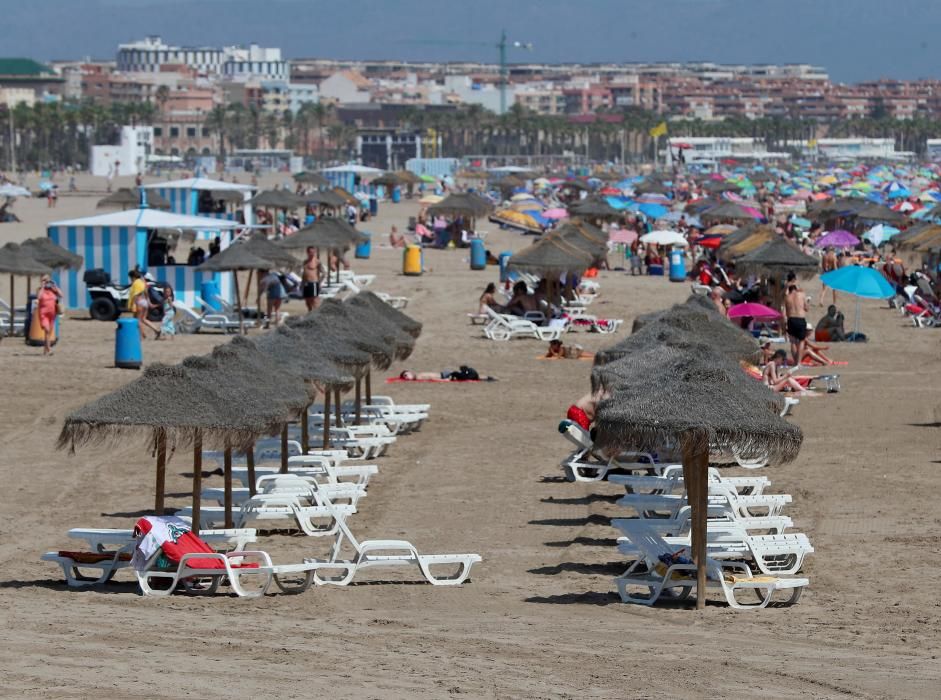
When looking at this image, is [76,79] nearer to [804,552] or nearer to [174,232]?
[174,232]

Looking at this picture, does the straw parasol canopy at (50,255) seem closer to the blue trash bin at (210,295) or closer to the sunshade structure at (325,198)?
the blue trash bin at (210,295)

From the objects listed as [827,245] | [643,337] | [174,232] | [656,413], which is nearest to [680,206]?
[827,245]

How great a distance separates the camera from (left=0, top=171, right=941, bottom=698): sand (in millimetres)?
7051

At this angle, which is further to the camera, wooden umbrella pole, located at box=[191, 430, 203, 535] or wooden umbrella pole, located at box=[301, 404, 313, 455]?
wooden umbrella pole, located at box=[301, 404, 313, 455]

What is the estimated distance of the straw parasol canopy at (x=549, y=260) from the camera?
23359 mm

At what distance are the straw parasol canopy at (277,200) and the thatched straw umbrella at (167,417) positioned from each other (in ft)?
104

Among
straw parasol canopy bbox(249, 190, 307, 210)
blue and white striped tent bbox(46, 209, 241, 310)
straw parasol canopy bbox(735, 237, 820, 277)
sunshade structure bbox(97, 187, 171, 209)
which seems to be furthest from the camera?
straw parasol canopy bbox(249, 190, 307, 210)

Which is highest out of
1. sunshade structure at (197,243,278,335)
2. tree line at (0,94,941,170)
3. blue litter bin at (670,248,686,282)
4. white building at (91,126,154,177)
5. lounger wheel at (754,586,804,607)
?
tree line at (0,94,941,170)

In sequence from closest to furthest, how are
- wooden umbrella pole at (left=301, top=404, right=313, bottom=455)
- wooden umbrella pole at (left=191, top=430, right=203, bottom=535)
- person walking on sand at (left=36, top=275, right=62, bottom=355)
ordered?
wooden umbrella pole at (left=191, top=430, right=203, bottom=535) → wooden umbrella pole at (left=301, top=404, right=313, bottom=455) → person walking on sand at (left=36, top=275, right=62, bottom=355)

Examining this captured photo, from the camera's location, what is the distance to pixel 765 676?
282 inches

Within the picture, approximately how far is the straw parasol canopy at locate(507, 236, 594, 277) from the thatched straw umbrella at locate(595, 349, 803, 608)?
46.9ft

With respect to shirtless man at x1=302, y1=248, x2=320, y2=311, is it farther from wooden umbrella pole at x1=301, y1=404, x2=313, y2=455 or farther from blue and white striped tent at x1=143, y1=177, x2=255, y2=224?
blue and white striped tent at x1=143, y1=177, x2=255, y2=224

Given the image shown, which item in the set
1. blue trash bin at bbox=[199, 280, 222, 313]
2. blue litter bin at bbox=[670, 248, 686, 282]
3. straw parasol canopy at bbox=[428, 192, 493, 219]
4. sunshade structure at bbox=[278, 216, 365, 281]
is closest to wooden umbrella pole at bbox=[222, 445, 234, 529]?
blue trash bin at bbox=[199, 280, 222, 313]

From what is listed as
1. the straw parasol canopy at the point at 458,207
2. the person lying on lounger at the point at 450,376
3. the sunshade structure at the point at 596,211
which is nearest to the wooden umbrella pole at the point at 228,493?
the person lying on lounger at the point at 450,376
